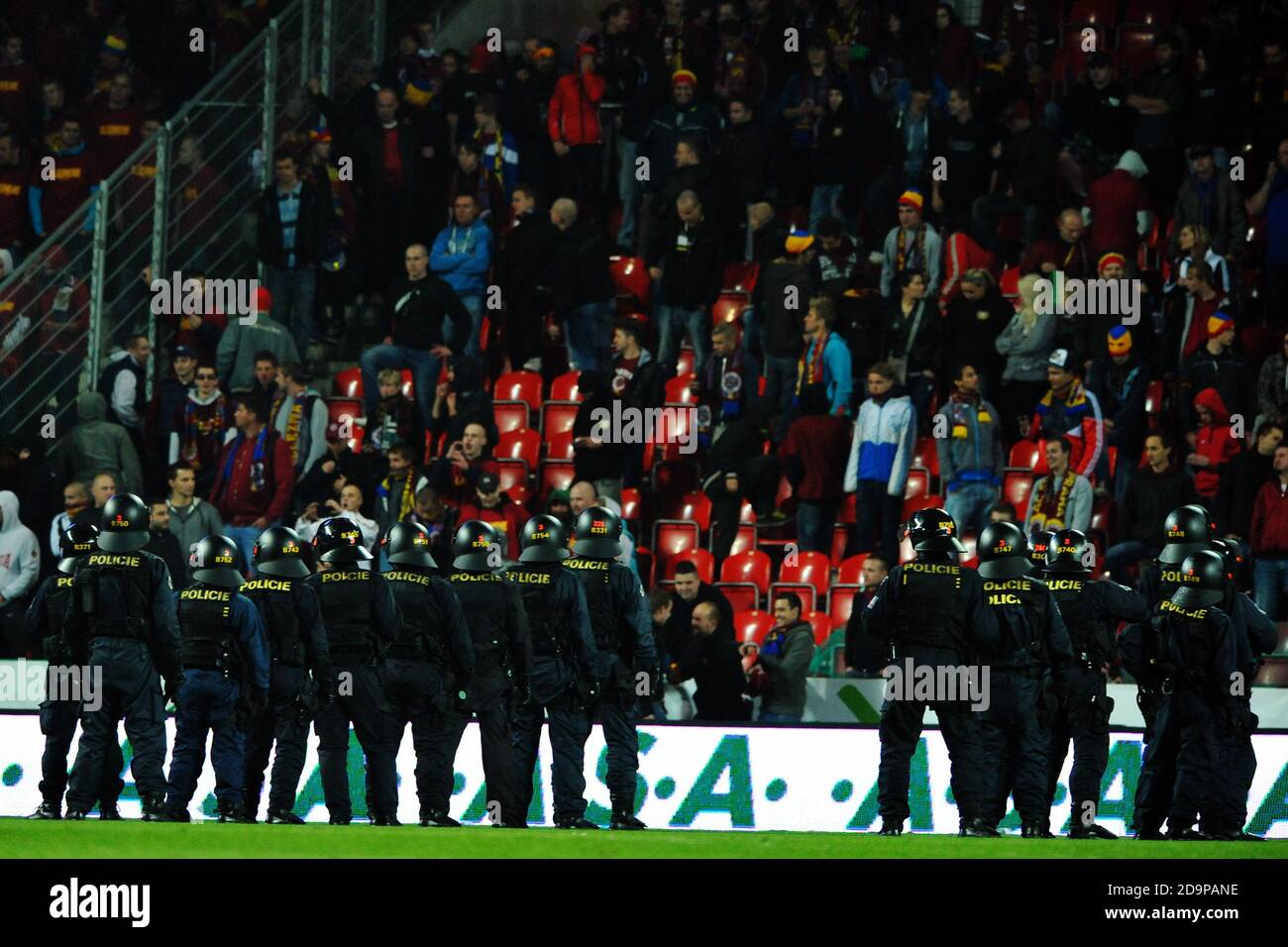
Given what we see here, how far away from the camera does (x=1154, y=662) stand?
14758mm

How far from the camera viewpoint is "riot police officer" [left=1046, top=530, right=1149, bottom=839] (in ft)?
50.8

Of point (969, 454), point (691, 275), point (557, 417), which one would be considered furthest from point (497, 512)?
point (969, 454)

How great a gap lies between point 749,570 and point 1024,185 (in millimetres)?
4794

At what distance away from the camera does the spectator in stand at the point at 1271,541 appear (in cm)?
1777

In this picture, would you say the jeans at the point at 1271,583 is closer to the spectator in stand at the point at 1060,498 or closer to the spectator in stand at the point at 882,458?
the spectator in stand at the point at 1060,498

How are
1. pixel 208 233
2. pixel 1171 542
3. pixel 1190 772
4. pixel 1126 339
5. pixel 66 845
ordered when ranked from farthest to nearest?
1. pixel 208 233
2. pixel 1126 339
3. pixel 1171 542
4. pixel 1190 772
5. pixel 66 845

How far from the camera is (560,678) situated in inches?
619

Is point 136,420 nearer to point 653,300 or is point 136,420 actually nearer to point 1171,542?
point 653,300

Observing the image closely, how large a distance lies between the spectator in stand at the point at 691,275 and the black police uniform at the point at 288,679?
6.40 metres

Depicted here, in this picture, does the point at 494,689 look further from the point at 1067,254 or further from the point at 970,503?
the point at 1067,254

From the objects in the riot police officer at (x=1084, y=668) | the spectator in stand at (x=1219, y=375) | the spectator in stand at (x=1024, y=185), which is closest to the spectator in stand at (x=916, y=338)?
the spectator in stand at (x=1024, y=185)
